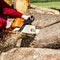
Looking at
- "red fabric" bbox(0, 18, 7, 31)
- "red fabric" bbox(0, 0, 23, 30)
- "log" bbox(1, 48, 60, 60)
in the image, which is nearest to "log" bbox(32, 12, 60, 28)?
"red fabric" bbox(0, 0, 23, 30)

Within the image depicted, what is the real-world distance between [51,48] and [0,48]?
117 centimetres

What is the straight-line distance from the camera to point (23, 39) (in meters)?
6.07

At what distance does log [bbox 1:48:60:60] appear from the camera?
4.93 m

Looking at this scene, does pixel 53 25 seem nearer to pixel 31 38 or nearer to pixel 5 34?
pixel 31 38

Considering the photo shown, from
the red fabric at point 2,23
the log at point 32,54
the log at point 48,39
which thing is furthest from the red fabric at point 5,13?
the log at point 32,54

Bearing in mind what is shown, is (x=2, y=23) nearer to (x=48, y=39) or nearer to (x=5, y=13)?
(x=5, y=13)

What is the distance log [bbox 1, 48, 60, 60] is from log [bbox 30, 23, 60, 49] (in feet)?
0.78

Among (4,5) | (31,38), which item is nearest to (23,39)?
(31,38)

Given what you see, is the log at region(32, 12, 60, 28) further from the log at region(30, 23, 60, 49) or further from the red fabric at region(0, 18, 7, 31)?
the red fabric at region(0, 18, 7, 31)

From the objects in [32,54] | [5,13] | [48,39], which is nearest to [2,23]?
[5,13]

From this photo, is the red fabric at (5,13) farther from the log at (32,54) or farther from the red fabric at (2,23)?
the log at (32,54)

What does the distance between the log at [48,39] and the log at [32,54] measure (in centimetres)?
24

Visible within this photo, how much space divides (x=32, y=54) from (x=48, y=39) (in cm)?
42

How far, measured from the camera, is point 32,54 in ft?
16.8
